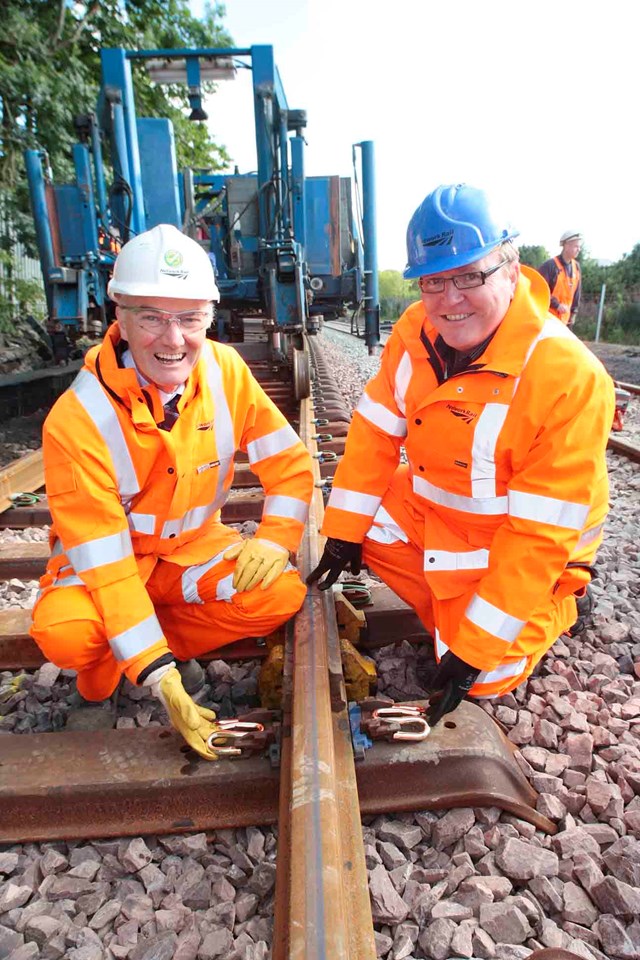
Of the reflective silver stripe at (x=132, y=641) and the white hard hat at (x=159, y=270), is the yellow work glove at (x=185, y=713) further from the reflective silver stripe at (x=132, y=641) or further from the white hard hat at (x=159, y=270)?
the white hard hat at (x=159, y=270)

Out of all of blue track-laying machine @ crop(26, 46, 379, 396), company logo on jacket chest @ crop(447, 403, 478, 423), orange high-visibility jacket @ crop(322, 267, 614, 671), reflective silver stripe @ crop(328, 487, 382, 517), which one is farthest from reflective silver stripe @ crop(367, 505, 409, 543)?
blue track-laying machine @ crop(26, 46, 379, 396)

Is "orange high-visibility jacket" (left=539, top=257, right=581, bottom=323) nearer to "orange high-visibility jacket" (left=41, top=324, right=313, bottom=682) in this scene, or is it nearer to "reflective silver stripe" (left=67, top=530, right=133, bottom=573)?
"orange high-visibility jacket" (left=41, top=324, right=313, bottom=682)

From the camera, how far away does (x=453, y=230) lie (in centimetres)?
193

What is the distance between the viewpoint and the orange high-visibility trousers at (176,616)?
2.15m

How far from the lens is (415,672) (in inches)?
99.7

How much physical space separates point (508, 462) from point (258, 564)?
0.99 m

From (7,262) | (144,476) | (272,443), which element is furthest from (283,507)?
(7,262)

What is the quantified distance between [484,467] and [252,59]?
6188 mm

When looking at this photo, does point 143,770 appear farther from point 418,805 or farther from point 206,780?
point 418,805

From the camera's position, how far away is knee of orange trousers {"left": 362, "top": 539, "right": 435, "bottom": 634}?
2658 millimetres

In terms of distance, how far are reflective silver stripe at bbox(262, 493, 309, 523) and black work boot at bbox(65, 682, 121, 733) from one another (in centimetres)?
89

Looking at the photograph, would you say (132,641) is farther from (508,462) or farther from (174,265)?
(508,462)

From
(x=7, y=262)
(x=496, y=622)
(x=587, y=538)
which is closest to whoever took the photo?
(x=496, y=622)

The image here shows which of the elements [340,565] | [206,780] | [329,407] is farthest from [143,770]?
[329,407]
